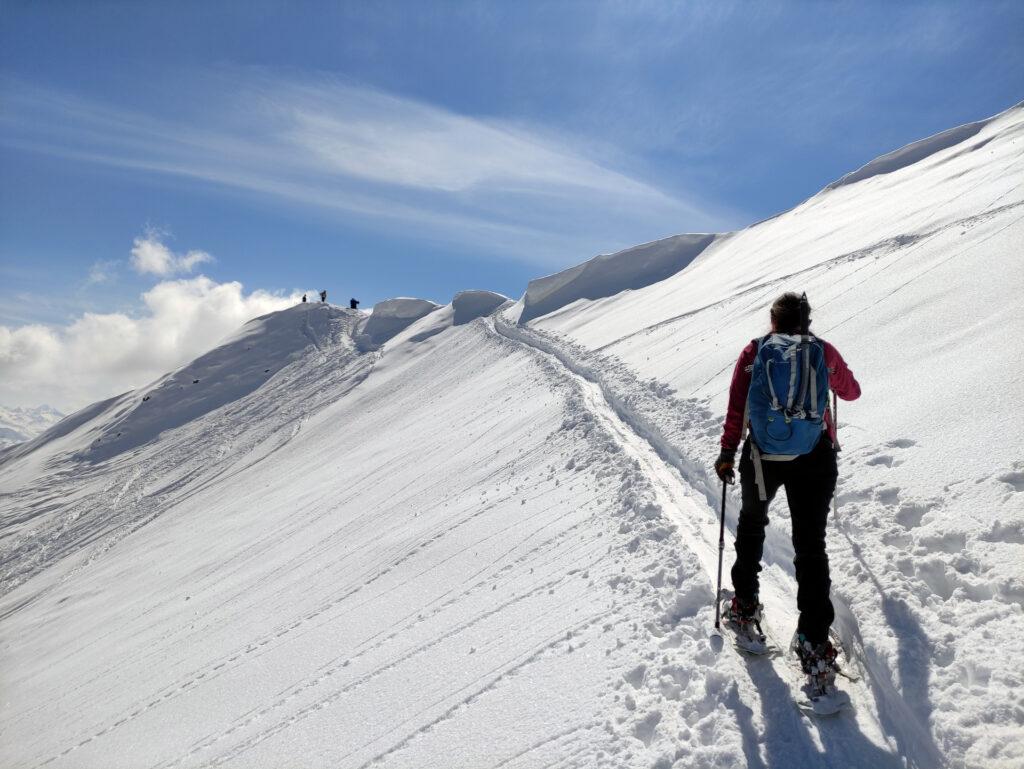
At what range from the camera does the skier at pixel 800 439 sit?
11.1ft

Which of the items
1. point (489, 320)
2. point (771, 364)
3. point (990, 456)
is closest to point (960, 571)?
point (990, 456)

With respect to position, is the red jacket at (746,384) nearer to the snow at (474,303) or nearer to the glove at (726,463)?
the glove at (726,463)

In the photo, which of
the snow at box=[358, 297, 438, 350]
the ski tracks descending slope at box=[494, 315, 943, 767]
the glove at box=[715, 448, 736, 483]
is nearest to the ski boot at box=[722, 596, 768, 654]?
the ski tracks descending slope at box=[494, 315, 943, 767]

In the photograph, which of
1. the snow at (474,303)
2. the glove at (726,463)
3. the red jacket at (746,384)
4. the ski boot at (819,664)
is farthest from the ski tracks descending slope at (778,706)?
the snow at (474,303)

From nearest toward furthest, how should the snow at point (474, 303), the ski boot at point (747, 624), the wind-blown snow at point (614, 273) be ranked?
the ski boot at point (747, 624) < the wind-blown snow at point (614, 273) < the snow at point (474, 303)

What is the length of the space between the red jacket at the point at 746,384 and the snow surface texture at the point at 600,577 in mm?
1409

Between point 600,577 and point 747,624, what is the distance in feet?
5.78

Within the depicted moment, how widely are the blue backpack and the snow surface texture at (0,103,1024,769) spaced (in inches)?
57.8

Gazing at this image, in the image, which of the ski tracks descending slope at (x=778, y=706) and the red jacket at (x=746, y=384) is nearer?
the ski tracks descending slope at (x=778, y=706)

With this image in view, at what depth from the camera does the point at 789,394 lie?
3.37 metres

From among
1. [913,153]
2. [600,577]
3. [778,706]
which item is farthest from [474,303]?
[778,706]

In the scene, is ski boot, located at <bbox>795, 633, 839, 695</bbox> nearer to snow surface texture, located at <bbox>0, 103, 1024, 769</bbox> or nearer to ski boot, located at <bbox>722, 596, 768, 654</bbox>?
snow surface texture, located at <bbox>0, 103, 1024, 769</bbox>

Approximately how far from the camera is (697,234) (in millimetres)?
35438

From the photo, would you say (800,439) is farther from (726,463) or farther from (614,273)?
(614,273)
